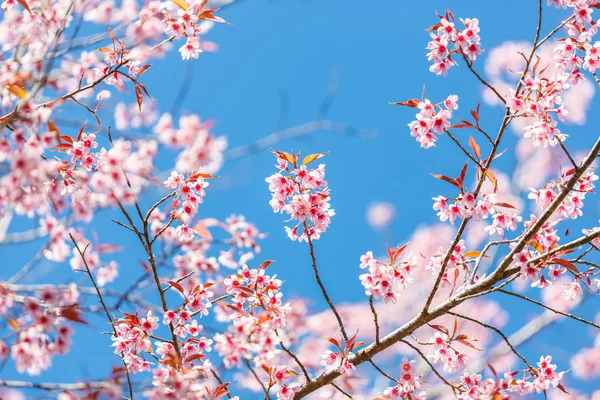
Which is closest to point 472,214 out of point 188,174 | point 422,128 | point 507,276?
point 507,276

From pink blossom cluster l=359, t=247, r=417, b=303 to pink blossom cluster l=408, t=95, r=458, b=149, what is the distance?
77 cm

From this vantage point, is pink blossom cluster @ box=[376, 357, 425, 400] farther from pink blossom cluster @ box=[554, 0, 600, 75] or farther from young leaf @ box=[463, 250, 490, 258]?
pink blossom cluster @ box=[554, 0, 600, 75]

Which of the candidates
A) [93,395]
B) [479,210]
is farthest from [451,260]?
[93,395]

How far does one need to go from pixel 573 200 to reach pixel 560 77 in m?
0.84

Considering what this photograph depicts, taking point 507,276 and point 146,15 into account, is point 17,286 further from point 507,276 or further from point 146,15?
point 507,276

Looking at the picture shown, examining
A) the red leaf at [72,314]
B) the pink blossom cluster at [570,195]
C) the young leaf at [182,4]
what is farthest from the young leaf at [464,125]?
the red leaf at [72,314]

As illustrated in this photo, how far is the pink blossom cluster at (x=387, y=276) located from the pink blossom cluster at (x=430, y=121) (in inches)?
30.5

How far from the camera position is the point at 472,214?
3373mm

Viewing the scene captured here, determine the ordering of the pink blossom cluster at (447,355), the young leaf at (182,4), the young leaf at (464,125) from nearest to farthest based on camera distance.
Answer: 1. the young leaf at (464,125)
2. the young leaf at (182,4)
3. the pink blossom cluster at (447,355)

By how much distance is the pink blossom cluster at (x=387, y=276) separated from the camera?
11.3 feet

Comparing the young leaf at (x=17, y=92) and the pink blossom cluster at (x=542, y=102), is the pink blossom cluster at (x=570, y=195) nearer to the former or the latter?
the pink blossom cluster at (x=542, y=102)

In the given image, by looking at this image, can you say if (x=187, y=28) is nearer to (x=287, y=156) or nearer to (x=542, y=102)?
(x=287, y=156)

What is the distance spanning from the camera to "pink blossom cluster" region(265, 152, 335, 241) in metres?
3.65

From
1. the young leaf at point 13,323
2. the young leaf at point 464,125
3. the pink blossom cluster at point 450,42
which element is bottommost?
the young leaf at point 13,323
